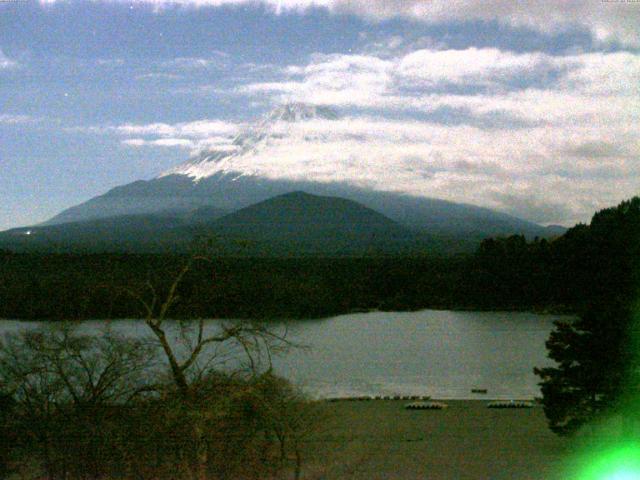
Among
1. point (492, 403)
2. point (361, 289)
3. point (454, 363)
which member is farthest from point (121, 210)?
point (492, 403)

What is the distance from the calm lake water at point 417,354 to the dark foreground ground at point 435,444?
1.02 m

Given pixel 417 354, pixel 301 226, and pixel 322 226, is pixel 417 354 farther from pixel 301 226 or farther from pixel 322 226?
pixel 322 226

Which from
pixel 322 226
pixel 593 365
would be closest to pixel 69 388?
pixel 593 365

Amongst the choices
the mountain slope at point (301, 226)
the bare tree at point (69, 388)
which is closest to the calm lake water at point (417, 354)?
the bare tree at point (69, 388)

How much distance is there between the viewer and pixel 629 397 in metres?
6.77

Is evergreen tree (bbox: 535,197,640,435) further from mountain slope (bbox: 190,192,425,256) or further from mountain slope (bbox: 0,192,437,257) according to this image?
mountain slope (bbox: 190,192,425,256)

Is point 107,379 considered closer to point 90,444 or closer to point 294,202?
point 90,444

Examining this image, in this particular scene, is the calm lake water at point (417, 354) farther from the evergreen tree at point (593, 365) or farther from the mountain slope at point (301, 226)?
the mountain slope at point (301, 226)

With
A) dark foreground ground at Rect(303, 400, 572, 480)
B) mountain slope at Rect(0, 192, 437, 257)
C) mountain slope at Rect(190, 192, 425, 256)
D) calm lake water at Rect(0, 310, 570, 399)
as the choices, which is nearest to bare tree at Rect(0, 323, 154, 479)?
dark foreground ground at Rect(303, 400, 572, 480)

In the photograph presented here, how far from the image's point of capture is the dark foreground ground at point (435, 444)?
6527 mm

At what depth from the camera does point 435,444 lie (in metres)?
8.48

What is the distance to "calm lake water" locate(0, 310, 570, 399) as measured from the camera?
13258mm

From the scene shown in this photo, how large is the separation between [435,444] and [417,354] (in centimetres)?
913

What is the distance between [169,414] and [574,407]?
4.53 m
